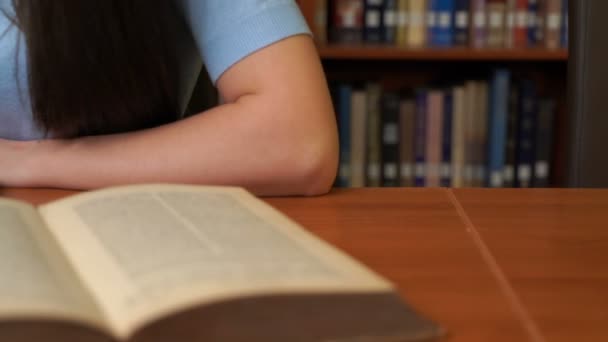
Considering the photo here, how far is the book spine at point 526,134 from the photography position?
5.61 ft

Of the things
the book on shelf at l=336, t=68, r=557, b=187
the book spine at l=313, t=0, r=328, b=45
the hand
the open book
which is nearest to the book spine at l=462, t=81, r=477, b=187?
the book on shelf at l=336, t=68, r=557, b=187

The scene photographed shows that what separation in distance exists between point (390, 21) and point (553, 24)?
1.08ft

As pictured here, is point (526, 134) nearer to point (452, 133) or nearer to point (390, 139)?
point (452, 133)

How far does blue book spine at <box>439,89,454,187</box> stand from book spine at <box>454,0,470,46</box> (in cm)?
10

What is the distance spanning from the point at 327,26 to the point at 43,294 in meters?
1.33

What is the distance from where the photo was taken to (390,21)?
5.49 ft

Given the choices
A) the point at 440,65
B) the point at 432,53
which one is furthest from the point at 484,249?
the point at 440,65

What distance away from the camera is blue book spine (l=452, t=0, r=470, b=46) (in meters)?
1.67

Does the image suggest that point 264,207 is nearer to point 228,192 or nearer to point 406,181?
point 228,192

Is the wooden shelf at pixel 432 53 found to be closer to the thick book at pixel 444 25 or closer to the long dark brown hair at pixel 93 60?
the thick book at pixel 444 25

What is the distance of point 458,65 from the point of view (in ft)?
6.02

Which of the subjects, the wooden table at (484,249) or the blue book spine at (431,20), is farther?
the blue book spine at (431,20)

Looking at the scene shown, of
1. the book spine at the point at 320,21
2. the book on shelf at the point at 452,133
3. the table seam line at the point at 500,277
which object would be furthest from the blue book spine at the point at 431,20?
the table seam line at the point at 500,277

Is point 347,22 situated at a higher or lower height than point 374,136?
higher
